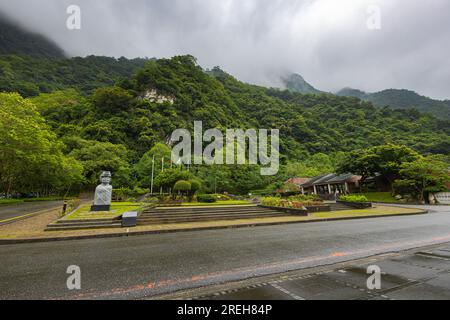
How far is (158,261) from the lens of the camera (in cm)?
475

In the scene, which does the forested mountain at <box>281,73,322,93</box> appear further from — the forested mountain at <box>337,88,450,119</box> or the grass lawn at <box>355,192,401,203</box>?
the grass lawn at <box>355,192,401,203</box>

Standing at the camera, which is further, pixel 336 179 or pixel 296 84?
pixel 296 84

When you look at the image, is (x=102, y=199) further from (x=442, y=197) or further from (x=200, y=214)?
(x=442, y=197)

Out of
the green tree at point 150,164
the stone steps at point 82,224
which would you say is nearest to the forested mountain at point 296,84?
the green tree at point 150,164

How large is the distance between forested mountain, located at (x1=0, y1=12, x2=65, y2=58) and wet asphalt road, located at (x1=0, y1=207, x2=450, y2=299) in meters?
153

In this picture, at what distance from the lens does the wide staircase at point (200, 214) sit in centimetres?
1130

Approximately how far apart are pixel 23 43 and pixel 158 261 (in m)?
171

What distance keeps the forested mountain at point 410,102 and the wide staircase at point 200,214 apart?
117m

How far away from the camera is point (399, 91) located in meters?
128

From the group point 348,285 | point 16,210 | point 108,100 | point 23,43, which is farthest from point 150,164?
point 23,43

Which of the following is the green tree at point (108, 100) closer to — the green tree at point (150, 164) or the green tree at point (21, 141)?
the green tree at point (150, 164)

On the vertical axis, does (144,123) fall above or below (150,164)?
above

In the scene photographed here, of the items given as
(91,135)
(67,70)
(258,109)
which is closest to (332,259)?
(91,135)
